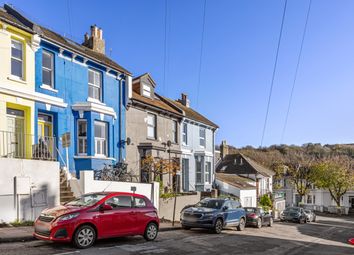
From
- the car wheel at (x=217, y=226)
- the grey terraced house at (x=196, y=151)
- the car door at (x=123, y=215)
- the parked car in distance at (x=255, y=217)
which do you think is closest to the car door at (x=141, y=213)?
the car door at (x=123, y=215)

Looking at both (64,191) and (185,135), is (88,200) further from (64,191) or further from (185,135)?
(185,135)

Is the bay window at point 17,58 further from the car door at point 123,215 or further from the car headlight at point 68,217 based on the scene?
the car headlight at point 68,217

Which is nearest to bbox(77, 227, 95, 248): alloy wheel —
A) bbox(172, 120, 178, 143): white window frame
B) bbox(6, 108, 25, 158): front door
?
bbox(6, 108, 25, 158): front door

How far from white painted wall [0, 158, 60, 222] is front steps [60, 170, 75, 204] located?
28.6 inches

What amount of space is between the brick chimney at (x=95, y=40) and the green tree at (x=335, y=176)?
47.5 metres

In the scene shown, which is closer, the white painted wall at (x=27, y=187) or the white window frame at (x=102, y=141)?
the white painted wall at (x=27, y=187)

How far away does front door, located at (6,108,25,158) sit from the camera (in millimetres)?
16781

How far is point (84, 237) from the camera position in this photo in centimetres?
1187

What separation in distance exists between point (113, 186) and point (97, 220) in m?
7.45

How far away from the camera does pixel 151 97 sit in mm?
29188

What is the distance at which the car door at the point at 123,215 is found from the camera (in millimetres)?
12969

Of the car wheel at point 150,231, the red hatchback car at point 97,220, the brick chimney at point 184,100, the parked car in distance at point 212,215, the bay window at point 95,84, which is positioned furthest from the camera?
the brick chimney at point 184,100

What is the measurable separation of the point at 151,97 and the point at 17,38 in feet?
41.2

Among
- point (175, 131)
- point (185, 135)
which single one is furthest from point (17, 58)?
point (185, 135)
